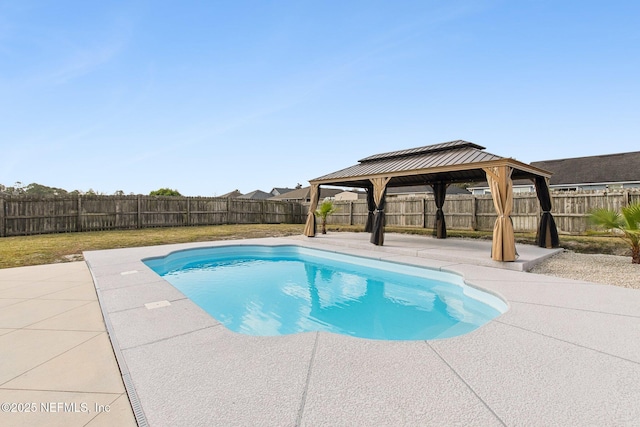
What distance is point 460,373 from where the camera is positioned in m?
2.12

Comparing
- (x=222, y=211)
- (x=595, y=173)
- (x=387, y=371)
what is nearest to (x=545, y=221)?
(x=387, y=371)

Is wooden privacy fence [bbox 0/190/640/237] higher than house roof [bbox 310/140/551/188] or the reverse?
the reverse

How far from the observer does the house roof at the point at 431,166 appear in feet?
23.5

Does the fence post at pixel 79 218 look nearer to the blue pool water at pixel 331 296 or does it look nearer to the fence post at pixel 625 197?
the blue pool water at pixel 331 296

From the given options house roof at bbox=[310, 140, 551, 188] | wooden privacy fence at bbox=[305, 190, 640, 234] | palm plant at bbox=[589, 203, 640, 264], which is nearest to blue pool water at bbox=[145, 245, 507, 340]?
house roof at bbox=[310, 140, 551, 188]

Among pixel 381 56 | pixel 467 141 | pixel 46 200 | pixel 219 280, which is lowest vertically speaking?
pixel 219 280

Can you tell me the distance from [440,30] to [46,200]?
17.1m

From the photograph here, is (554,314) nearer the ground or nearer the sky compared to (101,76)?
nearer the ground

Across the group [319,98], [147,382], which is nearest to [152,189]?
[319,98]

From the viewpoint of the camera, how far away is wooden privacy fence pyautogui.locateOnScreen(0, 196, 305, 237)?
1198 centimetres

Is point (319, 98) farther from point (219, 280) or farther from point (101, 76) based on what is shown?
point (219, 280)

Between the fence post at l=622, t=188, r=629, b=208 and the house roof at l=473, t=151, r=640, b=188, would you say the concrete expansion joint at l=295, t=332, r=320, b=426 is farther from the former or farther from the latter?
the house roof at l=473, t=151, r=640, b=188

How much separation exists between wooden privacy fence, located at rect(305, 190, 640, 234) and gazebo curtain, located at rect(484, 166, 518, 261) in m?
3.57

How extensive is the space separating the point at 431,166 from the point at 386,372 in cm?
676
